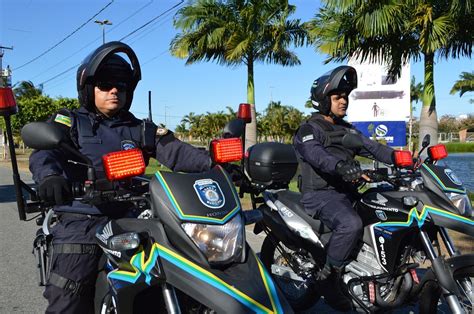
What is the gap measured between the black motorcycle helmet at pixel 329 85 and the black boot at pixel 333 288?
5.01ft

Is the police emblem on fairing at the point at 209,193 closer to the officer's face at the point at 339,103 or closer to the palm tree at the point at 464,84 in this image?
the officer's face at the point at 339,103

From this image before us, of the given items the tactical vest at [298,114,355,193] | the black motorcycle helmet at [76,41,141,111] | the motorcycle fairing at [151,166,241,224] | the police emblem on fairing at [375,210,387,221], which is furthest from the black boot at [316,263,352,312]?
the black motorcycle helmet at [76,41,141,111]

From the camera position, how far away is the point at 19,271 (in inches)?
225

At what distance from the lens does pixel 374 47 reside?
37.4ft

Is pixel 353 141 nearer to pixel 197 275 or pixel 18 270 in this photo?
pixel 197 275

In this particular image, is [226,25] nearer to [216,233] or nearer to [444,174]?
[444,174]

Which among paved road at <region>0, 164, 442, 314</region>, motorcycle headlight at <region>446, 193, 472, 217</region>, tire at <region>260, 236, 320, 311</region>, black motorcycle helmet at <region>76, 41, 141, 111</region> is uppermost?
black motorcycle helmet at <region>76, 41, 141, 111</region>

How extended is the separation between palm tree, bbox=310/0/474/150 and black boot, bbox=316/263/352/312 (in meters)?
7.19

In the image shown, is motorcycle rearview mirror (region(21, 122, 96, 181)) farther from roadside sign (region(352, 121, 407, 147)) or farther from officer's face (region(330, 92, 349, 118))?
roadside sign (region(352, 121, 407, 147))

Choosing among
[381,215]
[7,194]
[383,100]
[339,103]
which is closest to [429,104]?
[383,100]

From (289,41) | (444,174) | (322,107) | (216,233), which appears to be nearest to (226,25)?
(289,41)

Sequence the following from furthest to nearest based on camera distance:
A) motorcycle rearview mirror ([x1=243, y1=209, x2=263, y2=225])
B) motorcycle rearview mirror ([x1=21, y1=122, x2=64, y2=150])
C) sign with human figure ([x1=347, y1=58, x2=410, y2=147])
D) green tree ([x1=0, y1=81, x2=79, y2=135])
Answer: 1. green tree ([x1=0, y1=81, x2=79, y2=135])
2. sign with human figure ([x1=347, y1=58, x2=410, y2=147])
3. motorcycle rearview mirror ([x1=243, y1=209, x2=263, y2=225])
4. motorcycle rearview mirror ([x1=21, y1=122, x2=64, y2=150])

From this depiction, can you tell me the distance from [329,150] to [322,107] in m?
0.43

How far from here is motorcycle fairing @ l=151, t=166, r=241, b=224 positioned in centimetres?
216
